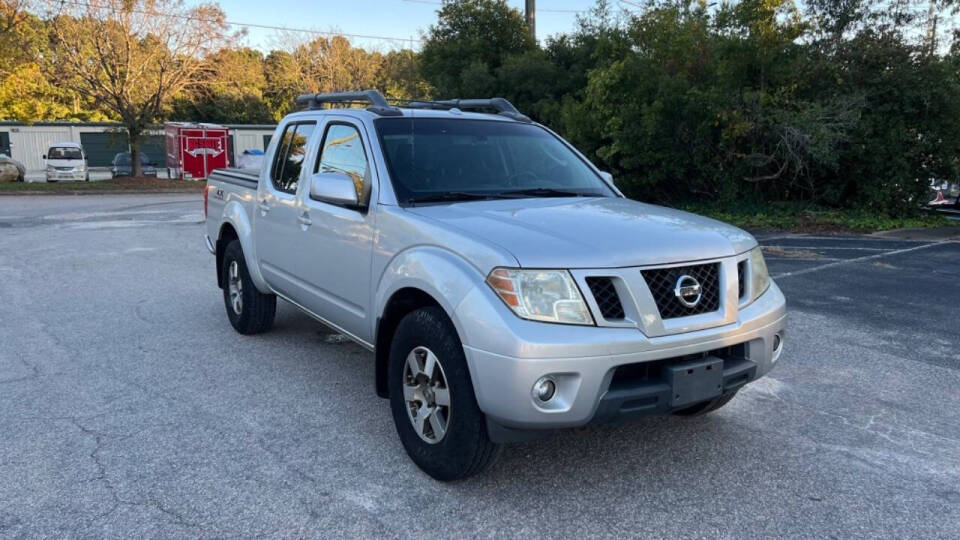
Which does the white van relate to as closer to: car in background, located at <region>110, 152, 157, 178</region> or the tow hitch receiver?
car in background, located at <region>110, 152, 157, 178</region>

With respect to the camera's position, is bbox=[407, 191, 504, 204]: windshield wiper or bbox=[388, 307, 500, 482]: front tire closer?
bbox=[388, 307, 500, 482]: front tire

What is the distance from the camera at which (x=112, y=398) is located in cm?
459

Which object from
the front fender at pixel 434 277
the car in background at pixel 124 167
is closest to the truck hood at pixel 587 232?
the front fender at pixel 434 277

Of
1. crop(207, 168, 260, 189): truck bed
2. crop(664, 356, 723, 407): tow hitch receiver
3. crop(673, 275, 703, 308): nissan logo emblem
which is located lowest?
crop(664, 356, 723, 407): tow hitch receiver

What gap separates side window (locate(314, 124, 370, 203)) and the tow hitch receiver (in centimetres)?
196

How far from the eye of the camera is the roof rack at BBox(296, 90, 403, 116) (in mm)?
4465

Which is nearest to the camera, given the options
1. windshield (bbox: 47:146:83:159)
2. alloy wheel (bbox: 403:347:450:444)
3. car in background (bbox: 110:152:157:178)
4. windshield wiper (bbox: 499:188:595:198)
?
alloy wheel (bbox: 403:347:450:444)

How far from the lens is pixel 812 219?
50.0 feet

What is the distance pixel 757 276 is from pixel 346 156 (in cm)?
250

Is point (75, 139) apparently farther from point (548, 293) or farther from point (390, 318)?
point (548, 293)

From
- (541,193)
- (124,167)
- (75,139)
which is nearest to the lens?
(541,193)

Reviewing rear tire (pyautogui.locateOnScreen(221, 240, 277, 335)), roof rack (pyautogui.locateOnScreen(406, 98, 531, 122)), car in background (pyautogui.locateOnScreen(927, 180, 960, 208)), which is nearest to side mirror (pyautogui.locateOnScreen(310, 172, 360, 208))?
roof rack (pyautogui.locateOnScreen(406, 98, 531, 122))

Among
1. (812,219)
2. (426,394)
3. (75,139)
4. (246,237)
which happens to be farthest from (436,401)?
(75,139)

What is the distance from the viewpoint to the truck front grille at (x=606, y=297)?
308cm
